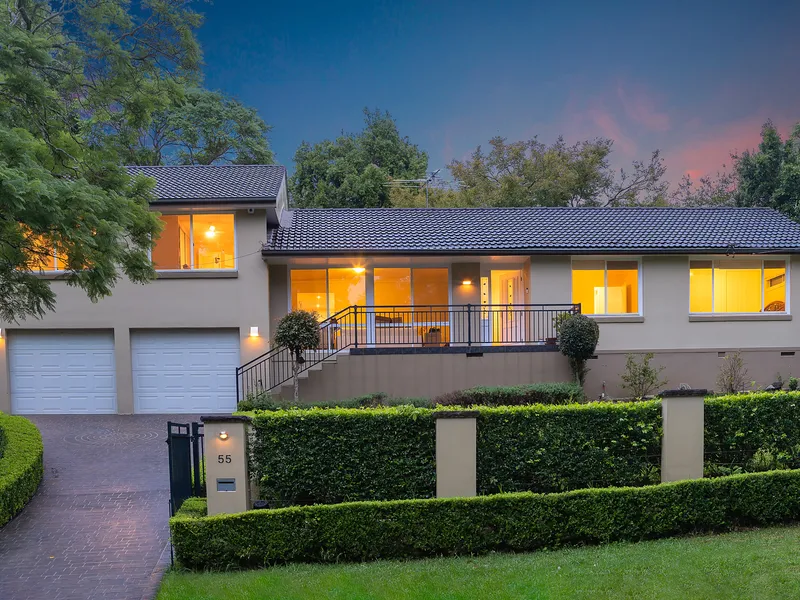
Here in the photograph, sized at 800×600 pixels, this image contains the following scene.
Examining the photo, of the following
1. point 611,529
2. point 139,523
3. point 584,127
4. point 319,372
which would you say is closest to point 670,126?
point 584,127

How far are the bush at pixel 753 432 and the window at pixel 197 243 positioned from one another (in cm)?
1144

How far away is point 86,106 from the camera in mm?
8289

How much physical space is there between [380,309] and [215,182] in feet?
19.2

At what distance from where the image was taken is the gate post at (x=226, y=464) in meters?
6.80

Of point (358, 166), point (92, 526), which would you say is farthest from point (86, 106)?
point (358, 166)

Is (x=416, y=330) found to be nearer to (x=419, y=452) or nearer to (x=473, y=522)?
(x=419, y=452)

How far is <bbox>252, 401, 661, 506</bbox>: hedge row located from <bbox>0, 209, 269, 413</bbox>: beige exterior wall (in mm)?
7953

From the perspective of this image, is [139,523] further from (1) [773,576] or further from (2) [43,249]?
(1) [773,576]

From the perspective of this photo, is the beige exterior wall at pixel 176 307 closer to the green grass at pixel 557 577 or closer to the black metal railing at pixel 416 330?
the black metal railing at pixel 416 330

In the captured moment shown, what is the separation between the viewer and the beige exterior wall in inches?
580

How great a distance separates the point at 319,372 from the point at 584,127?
2703 cm

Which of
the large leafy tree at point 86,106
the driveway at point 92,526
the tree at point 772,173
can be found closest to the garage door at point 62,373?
the driveway at point 92,526

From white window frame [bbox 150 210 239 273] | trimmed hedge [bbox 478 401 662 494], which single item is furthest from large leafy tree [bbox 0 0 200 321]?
white window frame [bbox 150 210 239 273]

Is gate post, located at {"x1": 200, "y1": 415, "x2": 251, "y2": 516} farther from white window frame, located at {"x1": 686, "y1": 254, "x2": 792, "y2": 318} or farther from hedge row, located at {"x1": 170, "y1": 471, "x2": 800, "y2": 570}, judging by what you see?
white window frame, located at {"x1": 686, "y1": 254, "x2": 792, "y2": 318}
